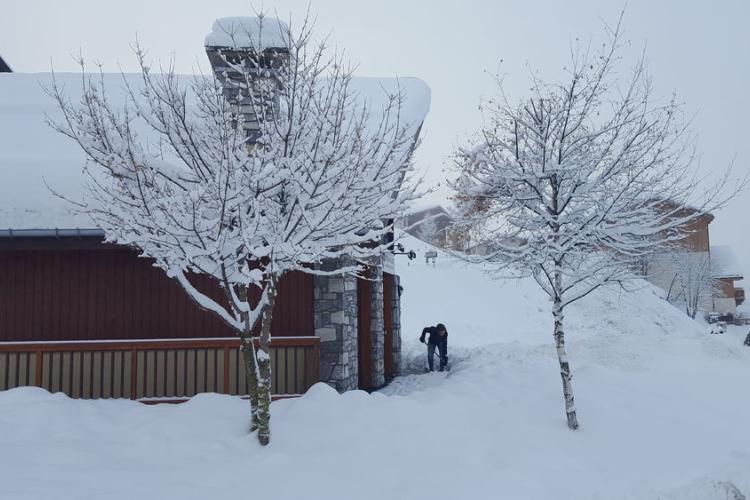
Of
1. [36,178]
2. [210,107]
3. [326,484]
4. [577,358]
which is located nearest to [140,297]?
[36,178]

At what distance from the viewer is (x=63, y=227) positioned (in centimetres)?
809

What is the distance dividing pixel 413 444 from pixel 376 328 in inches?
206

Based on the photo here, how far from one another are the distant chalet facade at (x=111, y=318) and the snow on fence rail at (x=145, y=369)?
2cm

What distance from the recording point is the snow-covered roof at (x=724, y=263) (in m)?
37.4

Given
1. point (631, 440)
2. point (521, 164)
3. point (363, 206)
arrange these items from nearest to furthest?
point (363, 206) → point (631, 440) → point (521, 164)

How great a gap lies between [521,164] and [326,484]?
512 cm

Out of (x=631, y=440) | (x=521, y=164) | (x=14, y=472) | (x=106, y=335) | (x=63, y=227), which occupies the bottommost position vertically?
(x=631, y=440)

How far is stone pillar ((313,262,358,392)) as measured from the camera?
8.72 metres

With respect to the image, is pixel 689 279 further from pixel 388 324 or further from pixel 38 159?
pixel 38 159

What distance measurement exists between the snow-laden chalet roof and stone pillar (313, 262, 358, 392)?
117 inches

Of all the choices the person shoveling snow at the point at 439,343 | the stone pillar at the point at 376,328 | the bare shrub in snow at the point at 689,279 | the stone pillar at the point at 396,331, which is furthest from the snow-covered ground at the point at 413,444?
the bare shrub in snow at the point at 689,279

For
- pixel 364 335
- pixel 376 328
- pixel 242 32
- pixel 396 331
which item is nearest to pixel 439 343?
pixel 396 331

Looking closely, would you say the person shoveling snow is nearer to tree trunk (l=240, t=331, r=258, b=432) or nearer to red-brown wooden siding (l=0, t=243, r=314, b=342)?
red-brown wooden siding (l=0, t=243, r=314, b=342)

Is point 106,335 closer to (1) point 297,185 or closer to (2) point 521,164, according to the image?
(1) point 297,185
